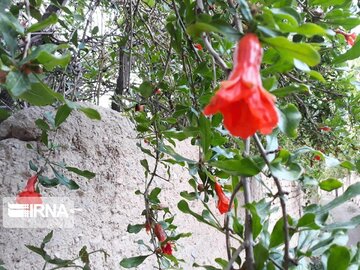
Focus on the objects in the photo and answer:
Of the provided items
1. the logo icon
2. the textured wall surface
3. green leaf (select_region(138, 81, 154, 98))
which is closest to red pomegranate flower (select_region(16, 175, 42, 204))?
the logo icon

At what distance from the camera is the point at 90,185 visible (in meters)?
1.36

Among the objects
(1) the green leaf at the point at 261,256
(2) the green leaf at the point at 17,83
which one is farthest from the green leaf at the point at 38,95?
(1) the green leaf at the point at 261,256

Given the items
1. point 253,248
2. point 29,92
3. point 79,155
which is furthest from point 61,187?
point 253,248

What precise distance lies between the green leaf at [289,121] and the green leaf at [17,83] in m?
0.36

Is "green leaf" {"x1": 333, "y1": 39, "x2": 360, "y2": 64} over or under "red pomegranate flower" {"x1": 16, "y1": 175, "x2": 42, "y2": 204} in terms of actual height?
over

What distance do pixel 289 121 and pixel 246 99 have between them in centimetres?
13

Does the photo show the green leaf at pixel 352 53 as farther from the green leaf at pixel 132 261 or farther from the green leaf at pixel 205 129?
the green leaf at pixel 132 261

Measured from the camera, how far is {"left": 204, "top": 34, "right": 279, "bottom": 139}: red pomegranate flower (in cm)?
37

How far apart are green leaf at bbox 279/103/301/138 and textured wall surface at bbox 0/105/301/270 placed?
0.91 m

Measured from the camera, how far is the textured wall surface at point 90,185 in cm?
110

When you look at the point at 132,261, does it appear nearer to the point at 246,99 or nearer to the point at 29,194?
the point at 29,194

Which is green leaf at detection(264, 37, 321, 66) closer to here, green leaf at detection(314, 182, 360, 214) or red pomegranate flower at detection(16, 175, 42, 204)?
green leaf at detection(314, 182, 360, 214)

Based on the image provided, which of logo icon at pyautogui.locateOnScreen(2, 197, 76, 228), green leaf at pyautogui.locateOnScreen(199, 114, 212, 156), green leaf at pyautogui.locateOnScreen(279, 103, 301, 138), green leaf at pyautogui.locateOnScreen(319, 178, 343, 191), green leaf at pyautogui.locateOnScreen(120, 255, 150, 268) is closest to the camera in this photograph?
green leaf at pyautogui.locateOnScreen(279, 103, 301, 138)

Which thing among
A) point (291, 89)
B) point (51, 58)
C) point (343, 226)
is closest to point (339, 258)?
point (343, 226)
